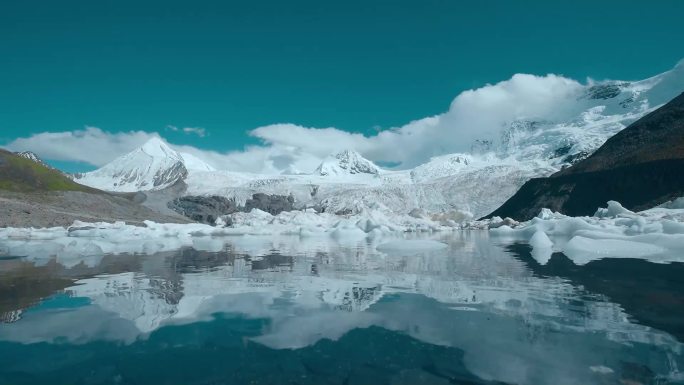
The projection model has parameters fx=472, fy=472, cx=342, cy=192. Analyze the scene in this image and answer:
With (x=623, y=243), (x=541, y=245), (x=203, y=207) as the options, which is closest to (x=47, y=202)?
(x=203, y=207)

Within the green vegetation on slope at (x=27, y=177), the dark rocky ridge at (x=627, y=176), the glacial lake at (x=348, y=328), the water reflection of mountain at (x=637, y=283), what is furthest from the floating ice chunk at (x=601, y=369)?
the green vegetation on slope at (x=27, y=177)

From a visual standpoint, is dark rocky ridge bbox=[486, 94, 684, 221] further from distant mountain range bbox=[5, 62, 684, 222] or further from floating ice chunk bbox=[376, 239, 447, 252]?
floating ice chunk bbox=[376, 239, 447, 252]

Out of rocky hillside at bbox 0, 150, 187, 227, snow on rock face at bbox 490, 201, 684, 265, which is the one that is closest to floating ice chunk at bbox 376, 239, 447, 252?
snow on rock face at bbox 490, 201, 684, 265

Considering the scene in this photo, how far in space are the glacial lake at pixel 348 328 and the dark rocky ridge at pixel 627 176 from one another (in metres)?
52.1

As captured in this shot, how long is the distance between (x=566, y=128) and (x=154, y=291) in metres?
214

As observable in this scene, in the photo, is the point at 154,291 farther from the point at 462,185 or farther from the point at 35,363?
the point at 462,185

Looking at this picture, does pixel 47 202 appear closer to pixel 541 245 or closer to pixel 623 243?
pixel 541 245

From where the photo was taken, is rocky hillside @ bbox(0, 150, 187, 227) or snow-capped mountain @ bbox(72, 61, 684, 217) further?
snow-capped mountain @ bbox(72, 61, 684, 217)

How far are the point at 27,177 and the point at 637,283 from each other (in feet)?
316

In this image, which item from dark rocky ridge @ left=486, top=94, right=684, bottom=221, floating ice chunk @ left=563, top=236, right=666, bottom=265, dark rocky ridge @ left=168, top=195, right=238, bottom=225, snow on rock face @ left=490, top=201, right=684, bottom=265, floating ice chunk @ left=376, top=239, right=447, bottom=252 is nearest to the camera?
snow on rock face @ left=490, top=201, right=684, bottom=265

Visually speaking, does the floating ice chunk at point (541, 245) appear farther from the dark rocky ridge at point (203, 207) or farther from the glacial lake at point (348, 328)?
the dark rocky ridge at point (203, 207)

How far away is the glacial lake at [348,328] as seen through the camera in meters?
5.53

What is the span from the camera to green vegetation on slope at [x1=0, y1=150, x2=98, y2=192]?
79281mm

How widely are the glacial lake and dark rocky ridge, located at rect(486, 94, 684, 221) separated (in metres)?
52.1
